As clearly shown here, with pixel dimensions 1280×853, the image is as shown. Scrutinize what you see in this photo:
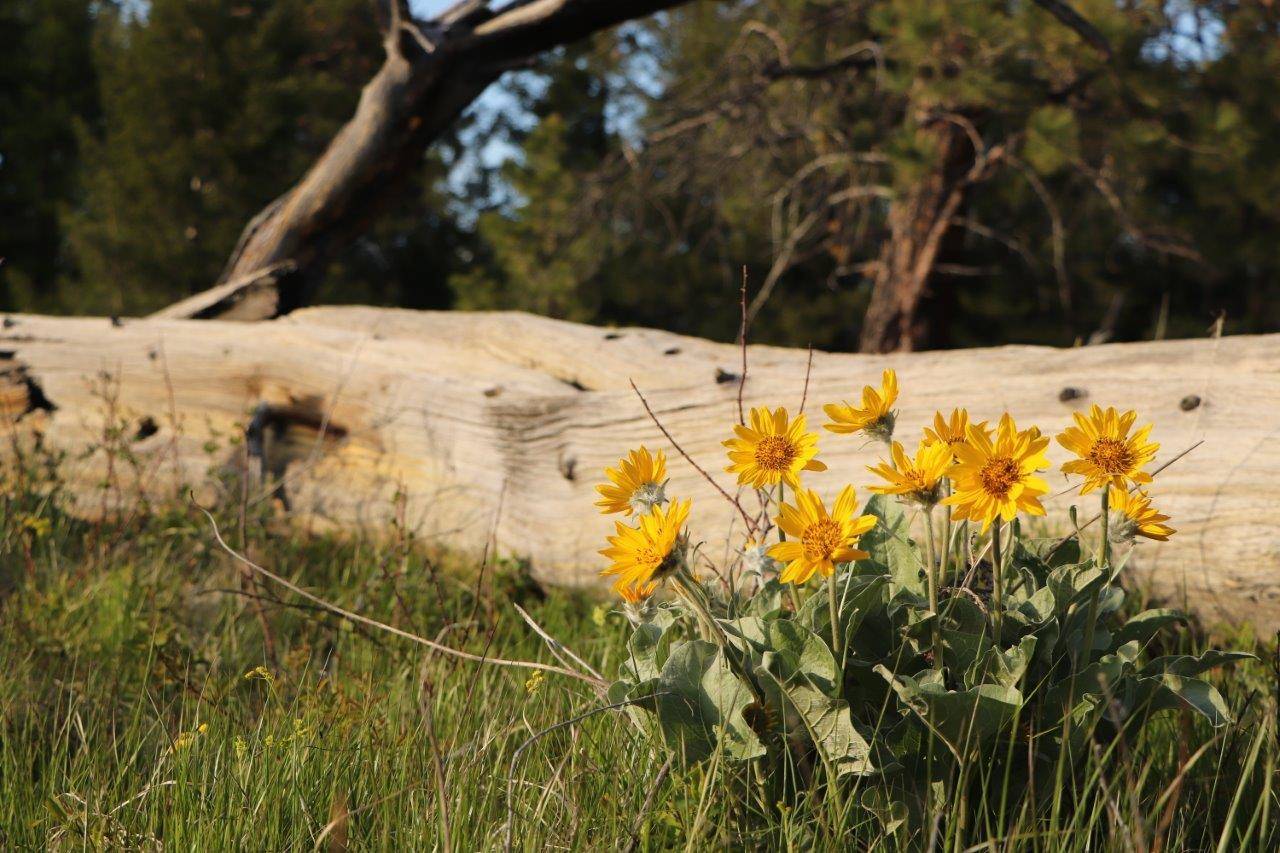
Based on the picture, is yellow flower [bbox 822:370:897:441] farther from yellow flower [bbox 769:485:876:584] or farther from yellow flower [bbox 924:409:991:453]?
yellow flower [bbox 769:485:876:584]

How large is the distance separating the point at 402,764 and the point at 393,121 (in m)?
4.02

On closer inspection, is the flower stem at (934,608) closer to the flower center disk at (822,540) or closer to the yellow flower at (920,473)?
the yellow flower at (920,473)

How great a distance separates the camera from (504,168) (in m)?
11.6

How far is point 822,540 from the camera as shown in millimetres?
1490

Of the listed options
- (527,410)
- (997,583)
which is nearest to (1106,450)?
(997,583)

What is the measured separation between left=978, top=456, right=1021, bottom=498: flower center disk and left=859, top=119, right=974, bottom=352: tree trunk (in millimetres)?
5462

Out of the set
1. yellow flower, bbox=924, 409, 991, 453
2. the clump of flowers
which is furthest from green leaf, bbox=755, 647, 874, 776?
yellow flower, bbox=924, 409, 991, 453

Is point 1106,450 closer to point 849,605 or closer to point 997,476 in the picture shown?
point 997,476

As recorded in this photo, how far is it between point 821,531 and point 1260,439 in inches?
67.0

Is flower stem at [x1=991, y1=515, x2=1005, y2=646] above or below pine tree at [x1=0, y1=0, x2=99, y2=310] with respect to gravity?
below

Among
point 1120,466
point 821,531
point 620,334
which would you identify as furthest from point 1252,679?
point 620,334

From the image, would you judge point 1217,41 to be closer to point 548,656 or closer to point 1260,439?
point 1260,439

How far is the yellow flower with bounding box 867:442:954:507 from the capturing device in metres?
1.52

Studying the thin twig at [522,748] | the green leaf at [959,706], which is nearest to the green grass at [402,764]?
the thin twig at [522,748]
